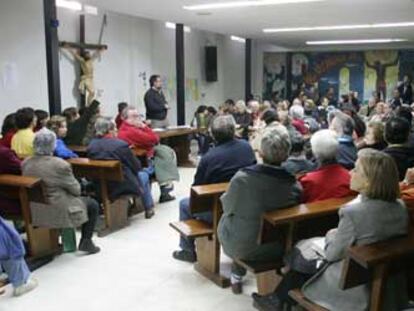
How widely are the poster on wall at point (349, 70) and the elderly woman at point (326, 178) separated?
1393 cm

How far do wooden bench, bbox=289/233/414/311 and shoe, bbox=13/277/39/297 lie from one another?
2203mm

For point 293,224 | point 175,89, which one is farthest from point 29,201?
point 175,89

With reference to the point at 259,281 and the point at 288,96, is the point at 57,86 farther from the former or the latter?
the point at 288,96

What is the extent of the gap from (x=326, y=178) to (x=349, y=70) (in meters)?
14.5

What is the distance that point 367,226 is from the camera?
7.22 ft

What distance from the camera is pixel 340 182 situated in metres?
3.00

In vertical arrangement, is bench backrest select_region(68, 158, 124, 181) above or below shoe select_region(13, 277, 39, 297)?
above

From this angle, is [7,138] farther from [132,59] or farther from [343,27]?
[343,27]

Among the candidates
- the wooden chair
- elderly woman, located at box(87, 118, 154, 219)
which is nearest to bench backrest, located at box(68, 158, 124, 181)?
elderly woman, located at box(87, 118, 154, 219)

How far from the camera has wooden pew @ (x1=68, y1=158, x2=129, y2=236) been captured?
176 inches

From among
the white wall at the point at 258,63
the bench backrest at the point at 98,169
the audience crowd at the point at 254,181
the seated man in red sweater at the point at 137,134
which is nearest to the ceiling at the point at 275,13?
the audience crowd at the point at 254,181

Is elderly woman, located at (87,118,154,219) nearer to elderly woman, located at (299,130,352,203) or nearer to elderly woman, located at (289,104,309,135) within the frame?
elderly woman, located at (299,130,352,203)

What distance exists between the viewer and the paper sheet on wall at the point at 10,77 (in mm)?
6930

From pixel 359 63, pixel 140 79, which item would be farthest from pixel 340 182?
pixel 359 63
